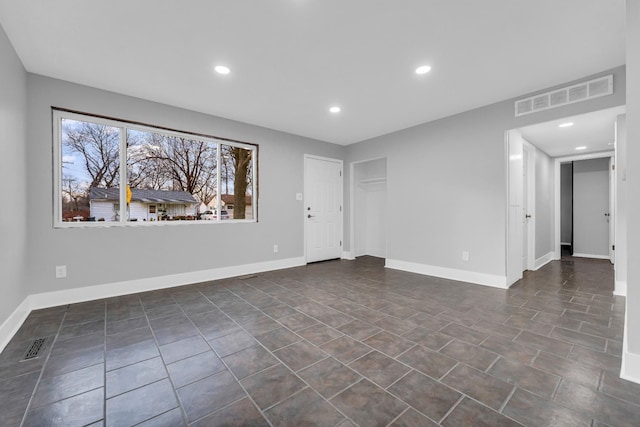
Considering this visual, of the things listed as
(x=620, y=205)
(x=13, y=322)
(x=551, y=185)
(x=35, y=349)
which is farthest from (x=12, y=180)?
(x=551, y=185)

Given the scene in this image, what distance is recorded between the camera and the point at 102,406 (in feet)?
4.72

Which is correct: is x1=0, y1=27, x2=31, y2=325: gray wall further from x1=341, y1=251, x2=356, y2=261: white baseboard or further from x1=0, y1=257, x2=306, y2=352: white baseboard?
x1=341, y1=251, x2=356, y2=261: white baseboard

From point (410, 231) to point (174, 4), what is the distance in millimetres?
4163

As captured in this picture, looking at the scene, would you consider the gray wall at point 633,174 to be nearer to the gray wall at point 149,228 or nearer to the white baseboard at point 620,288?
the white baseboard at point 620,288

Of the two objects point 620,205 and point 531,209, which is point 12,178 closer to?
point 620,205

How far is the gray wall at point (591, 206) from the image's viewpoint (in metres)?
5.70

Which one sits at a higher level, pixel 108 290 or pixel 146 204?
pixel 146 204

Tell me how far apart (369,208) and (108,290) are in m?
4.91

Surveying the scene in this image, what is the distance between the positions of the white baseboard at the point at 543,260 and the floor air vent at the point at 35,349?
6.33 metres

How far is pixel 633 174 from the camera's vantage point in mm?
1637

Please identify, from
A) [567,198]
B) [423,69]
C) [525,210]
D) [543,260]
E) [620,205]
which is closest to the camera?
[423,69]

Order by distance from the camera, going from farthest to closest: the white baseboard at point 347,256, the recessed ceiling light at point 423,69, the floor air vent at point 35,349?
the white baseboard at point 347,256 → the recessed ceiling light at point 423,69 → the floor air vent at point 35,349

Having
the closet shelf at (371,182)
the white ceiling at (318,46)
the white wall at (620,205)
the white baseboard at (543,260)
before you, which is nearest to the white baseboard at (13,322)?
the white ceiling at (318,46)

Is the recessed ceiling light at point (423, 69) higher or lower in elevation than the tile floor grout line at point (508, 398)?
higher
